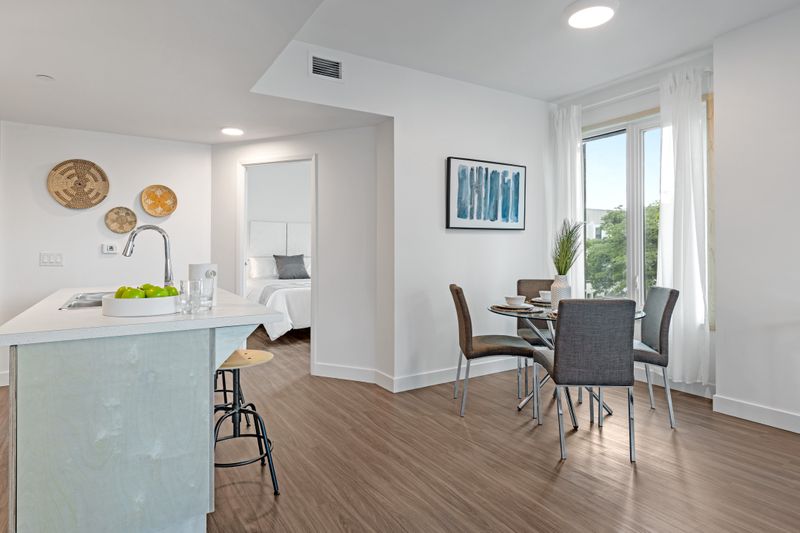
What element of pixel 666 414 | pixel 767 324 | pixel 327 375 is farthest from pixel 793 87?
pixel 327 375

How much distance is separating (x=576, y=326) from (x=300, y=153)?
301 cm

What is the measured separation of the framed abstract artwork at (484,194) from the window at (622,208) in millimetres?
708

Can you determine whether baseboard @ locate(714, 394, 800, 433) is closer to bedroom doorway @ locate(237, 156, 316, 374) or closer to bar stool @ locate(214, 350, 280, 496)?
bar stool @ locate(214, 350, 280, 496)

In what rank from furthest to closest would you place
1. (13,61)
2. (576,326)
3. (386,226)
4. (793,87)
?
1. (386,226)
2. (793,87)
3. (13,61)
4. (576,326)

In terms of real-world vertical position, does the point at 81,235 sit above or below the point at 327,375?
above

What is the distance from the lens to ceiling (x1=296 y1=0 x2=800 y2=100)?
2.89 m

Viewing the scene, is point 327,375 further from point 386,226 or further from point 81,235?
point 81,235

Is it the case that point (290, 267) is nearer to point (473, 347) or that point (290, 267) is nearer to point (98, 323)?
point (473, 347)

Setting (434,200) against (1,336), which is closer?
(1,336)

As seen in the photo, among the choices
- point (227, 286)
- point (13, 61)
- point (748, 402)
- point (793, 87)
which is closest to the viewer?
point (13, 61)

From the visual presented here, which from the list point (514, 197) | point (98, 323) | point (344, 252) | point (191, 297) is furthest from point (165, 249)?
point (514, 197)

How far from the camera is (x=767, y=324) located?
3.04 metres

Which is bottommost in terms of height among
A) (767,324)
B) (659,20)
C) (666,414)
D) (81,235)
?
(666,414)

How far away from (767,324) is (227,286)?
14.8 feet
